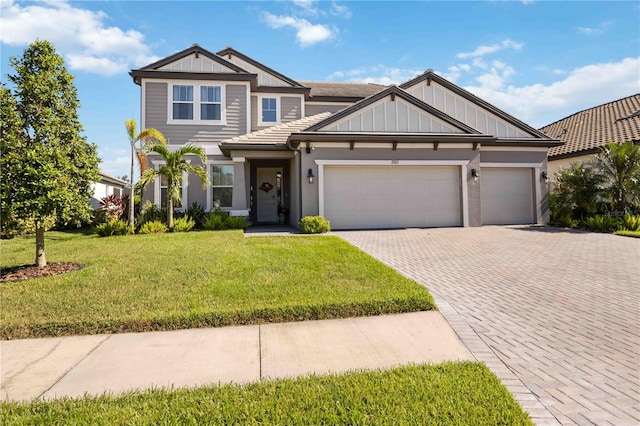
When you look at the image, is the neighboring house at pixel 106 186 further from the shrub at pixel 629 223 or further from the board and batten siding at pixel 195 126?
the shrub at pixel 629 223

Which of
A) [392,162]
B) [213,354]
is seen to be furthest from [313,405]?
[392,162]

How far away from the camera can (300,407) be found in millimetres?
2316

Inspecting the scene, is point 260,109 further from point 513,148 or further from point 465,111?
point 513,148

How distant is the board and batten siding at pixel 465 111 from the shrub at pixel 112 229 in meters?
13.3

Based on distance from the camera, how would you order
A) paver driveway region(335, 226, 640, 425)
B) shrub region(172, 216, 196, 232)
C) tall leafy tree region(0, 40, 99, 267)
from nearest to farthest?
paver driveway region(335, 226, 640, 425) < tall leafy tree region(0, 40, 99, 267) < shrub region(172, 216, 196, 232)

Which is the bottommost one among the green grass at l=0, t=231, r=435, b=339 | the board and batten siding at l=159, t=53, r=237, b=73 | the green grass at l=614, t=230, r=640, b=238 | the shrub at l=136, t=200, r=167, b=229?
the green grass at l=0, t=231, r=435, b=339

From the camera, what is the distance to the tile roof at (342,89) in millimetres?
18469

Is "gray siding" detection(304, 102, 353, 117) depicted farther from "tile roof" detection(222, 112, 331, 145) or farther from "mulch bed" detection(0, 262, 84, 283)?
"mulch bed" detection(0, 262, 84, 283)

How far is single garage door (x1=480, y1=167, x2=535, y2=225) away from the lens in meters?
14.1

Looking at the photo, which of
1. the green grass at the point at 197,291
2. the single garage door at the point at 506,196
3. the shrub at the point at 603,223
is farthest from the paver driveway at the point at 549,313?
the single garage door at the point at 506,196

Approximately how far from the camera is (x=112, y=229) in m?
11.0

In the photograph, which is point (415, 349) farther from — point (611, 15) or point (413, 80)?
point (413, 80)

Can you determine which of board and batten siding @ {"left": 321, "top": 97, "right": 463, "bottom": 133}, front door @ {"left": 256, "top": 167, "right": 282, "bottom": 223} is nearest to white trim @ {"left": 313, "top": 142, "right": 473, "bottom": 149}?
board and batten siding @ {"left": 321, "top": 97, "right": 463, "bottom": 133}

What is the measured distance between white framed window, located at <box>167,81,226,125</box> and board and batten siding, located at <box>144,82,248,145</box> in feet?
0.70
